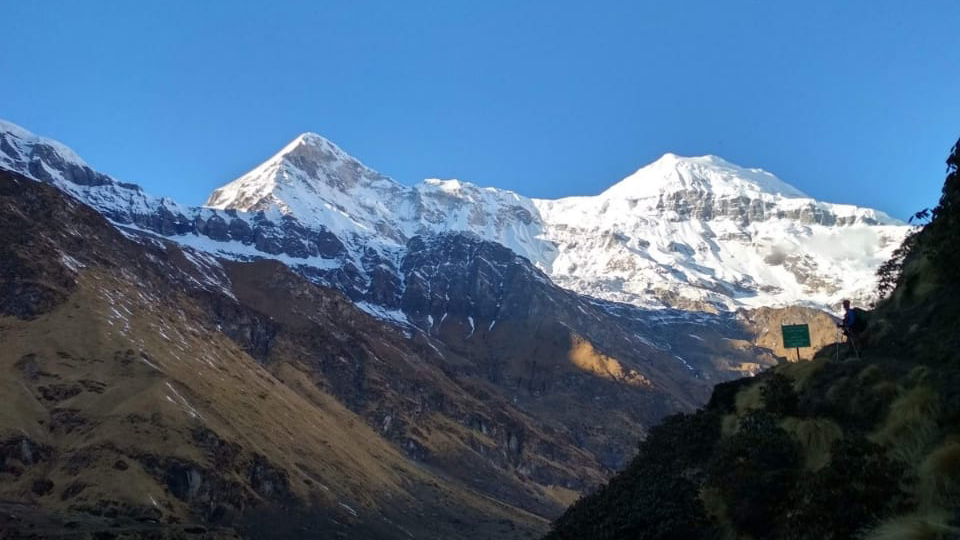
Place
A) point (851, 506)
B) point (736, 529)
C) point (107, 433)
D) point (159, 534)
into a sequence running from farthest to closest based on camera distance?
point (107, 433)
point (159, 534)
point (736, 529)
point (851, 506)

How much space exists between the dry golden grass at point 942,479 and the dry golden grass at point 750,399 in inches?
358

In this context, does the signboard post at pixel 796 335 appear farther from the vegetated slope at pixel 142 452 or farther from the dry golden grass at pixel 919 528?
the vegetated slope at pixel 142 452

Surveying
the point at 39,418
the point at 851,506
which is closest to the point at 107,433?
the point at 39,418

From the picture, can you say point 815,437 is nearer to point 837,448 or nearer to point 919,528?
point 837,448

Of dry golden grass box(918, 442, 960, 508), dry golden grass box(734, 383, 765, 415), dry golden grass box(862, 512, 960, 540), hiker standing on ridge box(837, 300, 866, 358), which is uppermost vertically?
hiker standing on ridge box(837, 300, 866, 358)

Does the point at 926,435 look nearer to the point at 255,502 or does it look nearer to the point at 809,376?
the point at 809,376

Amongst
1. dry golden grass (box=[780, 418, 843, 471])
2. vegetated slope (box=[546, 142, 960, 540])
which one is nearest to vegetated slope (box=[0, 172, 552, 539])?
vegetated slope (box=[546, 142, 960, 540])

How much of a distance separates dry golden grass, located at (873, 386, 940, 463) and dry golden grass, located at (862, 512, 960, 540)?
307 centimetres

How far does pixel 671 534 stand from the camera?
80.8 ft

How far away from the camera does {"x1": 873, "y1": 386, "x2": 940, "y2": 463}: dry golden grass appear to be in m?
18.6

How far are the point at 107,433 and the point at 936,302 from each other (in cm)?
14762

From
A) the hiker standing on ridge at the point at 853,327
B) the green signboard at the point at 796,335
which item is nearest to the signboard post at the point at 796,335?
the green signboard at the point at 796,335

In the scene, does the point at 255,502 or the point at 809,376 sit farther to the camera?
the point at 255,502

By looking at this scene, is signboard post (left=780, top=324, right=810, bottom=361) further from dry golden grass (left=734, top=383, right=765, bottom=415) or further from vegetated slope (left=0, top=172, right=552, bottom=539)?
vegetated slope (left=0, top=172, right=552, bottom=539)
